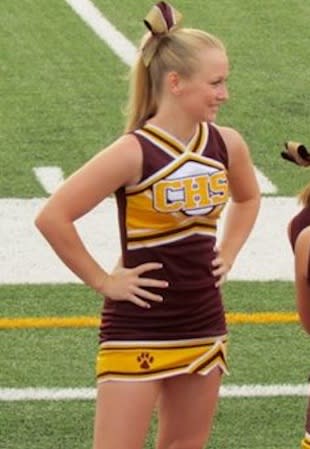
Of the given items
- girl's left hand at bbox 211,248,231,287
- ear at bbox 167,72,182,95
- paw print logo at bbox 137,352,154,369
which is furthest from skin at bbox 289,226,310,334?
ear at bbox 167,72,182,95

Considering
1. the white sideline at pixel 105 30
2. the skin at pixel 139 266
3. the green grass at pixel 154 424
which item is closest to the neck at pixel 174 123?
the skin at pixel 139 266

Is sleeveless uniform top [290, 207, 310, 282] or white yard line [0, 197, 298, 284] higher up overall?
sleeveless uniform top [290, 207, 310, 282]

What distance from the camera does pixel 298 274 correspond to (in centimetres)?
527

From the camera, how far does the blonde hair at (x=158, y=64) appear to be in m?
5.62

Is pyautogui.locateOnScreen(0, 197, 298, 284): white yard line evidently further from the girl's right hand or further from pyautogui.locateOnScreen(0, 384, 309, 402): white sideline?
the girl's right hand

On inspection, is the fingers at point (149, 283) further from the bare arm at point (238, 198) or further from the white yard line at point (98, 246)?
the white yard line at point (98, 246)

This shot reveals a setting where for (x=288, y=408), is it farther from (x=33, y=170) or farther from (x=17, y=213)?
(x=33, y=170)

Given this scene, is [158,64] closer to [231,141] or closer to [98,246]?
[231,141]

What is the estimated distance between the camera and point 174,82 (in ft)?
18.5

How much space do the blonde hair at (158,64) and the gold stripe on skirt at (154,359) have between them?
2.21 feet

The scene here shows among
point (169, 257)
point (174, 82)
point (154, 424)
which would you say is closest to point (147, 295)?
point (169, 257)

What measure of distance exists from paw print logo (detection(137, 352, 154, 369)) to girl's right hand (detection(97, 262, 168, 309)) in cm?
15

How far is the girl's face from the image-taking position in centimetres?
561

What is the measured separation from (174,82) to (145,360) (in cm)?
86
